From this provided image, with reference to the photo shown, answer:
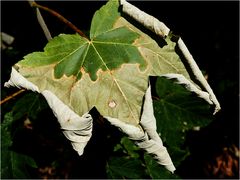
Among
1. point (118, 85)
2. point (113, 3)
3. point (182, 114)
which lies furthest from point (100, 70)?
point (182, 114)

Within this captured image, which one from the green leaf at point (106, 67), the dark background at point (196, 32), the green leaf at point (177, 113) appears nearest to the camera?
the green leaf at point (106, 67)

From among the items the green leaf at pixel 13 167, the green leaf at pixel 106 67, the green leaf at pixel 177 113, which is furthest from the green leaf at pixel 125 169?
the green leaf at pixel 106 67

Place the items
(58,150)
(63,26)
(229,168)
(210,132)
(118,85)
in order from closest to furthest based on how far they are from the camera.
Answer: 1. (118,85)
2. (63,26)
3. (58,150)
4. (210,132)
5. (229,168)

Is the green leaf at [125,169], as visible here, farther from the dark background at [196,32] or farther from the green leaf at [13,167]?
the dark background at [196,32]

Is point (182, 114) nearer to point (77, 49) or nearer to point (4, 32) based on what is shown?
point (77, 49)

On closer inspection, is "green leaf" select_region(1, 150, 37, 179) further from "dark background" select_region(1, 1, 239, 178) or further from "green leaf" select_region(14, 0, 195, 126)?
"green leaf" select_region(14, 0, 195, 126)

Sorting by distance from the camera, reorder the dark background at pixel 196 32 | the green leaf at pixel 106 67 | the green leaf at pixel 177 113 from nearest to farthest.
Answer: the green leaf at pixel 106 67, the green leaf at pixel 177 113, the dark background at pixel 196 32

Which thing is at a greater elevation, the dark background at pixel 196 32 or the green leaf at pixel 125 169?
the dark background at pixel 196 32

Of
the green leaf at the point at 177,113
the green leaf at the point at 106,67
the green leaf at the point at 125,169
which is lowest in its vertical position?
the green leaf at the point at 125,169
